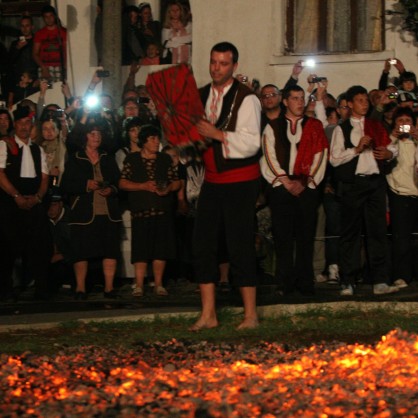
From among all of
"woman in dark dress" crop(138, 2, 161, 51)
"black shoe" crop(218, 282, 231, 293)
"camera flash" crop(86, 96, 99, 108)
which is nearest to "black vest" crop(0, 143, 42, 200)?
"camera flash" crop(86, 96, 99, 108)

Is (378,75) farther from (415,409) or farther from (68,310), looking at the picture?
(415,409)

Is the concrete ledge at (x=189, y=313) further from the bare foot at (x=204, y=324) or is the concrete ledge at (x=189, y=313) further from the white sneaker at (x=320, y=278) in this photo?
the white sneaker at (x=320, y=278)

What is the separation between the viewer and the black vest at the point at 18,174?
44.1 feet

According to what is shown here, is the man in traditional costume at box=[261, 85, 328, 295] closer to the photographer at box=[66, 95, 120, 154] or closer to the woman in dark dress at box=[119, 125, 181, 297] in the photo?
the woman in dark dress at box=[119, 125, 181, 297]

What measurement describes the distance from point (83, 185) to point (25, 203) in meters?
0.70

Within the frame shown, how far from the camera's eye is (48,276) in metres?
13.9

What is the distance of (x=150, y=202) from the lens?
13758 millimetres

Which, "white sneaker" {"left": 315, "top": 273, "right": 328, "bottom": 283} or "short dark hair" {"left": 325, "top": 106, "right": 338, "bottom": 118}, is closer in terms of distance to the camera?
"white sneaker" {"left": 315, "top": 273, "right": 328, "bottom": 283}

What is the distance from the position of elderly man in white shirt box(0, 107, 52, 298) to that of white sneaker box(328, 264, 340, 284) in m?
3.31

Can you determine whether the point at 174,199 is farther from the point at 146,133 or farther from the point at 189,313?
the point at 189,313

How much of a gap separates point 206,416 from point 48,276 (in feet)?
25.2

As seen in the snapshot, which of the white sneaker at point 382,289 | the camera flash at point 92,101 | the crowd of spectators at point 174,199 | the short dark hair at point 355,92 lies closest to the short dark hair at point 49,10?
the camera flash at point 92,101

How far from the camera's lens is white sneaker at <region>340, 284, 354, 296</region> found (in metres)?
13.0

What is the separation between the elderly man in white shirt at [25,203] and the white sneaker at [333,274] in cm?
331
